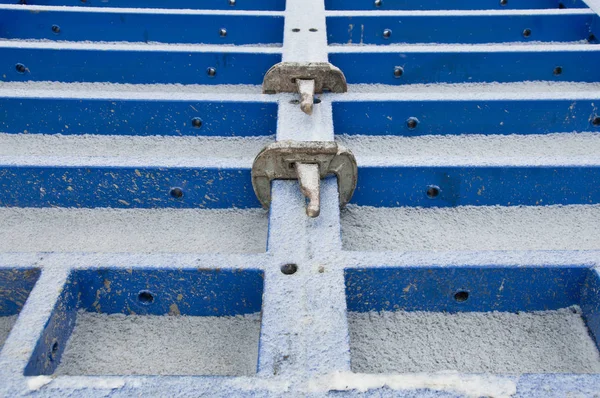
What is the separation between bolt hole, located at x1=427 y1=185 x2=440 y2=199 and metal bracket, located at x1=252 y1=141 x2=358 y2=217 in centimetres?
32

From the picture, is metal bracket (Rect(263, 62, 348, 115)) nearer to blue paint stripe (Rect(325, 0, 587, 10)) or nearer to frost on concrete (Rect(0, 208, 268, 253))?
frost on concrete (Rect(0, 208, 268, 253))

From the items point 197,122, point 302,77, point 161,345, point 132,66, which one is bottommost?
point 161,345

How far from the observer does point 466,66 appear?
297 cm

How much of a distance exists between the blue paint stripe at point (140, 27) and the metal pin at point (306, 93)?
984 mm

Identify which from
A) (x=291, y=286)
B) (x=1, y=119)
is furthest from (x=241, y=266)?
(x=1, y=119)

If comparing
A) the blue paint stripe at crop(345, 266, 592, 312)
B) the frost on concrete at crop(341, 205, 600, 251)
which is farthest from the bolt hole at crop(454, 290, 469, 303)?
the frost on concrete at crop(341, 205, 600, 251)

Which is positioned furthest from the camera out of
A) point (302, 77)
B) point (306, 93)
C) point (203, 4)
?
point (203, 4)

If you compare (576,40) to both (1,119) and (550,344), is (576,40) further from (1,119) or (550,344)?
(1,119)

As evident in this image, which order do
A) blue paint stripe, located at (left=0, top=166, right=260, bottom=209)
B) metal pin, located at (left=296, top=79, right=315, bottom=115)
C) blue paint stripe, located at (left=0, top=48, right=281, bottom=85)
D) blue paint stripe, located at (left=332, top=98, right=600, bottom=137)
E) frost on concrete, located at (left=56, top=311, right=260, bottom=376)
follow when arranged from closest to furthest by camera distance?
frost on concrete, located at (left=56, top=311, right=260, bottom=376) → blue paint stripe, located at (left=0, top=166, right=260, bottom=209) → metal pin, located at (left=296, top=79, right=315, bottom=115) → blue paint stripe, located at (left=332, top=98, right=600, bottom=137) → blue paint stripe, located at (left=0, top=48, right=281, bottom=85)

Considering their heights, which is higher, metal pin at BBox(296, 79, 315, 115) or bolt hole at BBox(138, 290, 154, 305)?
metal pin at BBox(296, 79, 315, 115)

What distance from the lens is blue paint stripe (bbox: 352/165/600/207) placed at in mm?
2145

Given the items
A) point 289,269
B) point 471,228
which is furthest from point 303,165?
point 471,228

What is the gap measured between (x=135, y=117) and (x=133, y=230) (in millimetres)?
676

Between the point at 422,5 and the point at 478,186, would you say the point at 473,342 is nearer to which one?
the point at 478,186
